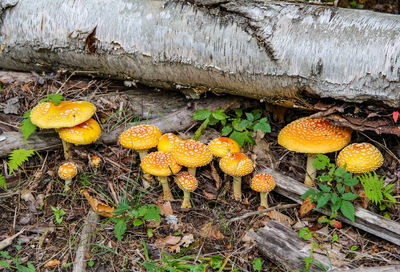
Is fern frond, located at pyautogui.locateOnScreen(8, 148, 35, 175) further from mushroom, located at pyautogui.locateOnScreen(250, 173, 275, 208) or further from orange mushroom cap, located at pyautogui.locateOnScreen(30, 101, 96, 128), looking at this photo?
mushroom, located at pyautogui.locateOnScreen(250, 173, 275, 208)

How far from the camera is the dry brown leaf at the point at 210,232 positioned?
347 centimetres

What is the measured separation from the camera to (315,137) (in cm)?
352

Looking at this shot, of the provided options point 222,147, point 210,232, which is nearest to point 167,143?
point 222,147

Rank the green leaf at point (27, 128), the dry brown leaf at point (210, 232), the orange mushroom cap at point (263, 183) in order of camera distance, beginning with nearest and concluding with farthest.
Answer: the dry brown leaf at point (210, 232) → the orange mushroom cap at point (263, 183) → the green leaf at point (27, 128)

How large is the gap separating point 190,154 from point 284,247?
1.27 meters

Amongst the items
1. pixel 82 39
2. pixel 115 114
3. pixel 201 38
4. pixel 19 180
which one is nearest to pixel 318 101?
pixel 201 38

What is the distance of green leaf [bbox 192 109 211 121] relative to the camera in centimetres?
430

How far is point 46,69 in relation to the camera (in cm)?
498

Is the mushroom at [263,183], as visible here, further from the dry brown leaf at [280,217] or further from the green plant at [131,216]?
the green plant at [131,216]

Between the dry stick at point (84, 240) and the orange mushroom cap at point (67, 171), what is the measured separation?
473 millimetres

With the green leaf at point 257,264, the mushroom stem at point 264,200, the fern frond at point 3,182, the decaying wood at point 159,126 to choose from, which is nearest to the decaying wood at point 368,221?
the mushroom stem at point 264,200

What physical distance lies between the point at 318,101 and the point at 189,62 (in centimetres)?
153

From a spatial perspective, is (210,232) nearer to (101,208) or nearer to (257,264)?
(257,264)

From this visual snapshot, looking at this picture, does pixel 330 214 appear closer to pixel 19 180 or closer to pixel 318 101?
pixel 318 101
